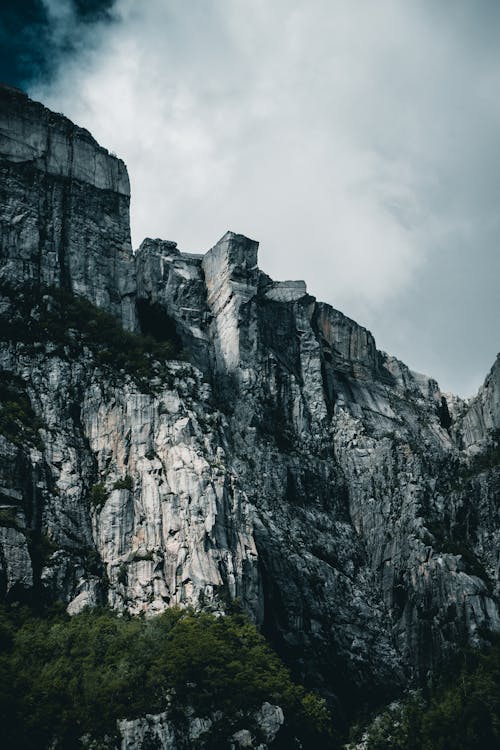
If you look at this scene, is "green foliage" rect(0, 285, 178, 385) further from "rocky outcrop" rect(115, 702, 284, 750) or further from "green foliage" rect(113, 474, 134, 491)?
"rocky outcrop" rect(115, 702, 284, 750)

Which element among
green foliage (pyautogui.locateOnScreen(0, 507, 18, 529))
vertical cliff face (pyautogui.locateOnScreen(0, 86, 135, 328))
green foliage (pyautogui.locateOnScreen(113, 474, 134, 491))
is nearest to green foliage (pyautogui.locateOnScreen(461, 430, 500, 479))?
vertical cliff face (pyautogui.locateOnScreen(0, 86, 135, 328))

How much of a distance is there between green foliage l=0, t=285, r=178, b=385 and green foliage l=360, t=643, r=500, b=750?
32249 mm

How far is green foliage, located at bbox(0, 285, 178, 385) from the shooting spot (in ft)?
307

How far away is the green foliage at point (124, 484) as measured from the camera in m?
86.2

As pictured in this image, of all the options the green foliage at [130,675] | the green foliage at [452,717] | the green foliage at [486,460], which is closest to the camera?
the green foliage at [130,675]

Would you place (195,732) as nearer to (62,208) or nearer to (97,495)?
(97,495)

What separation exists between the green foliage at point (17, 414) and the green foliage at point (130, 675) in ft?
47.6

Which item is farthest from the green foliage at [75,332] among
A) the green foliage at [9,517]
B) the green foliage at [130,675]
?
the green foliage at [130,675]

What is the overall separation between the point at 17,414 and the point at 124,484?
953 centimetres

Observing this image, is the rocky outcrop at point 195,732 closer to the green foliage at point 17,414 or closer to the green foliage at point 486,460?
the green foliage at point 17,414

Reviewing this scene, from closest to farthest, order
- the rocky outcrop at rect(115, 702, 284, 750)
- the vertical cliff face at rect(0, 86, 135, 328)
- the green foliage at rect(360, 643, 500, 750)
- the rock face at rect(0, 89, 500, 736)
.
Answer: the rocky outcrop at rect(115, 702, 284, 750), the green foliage at rect(360, 643, 500, 750), the rock face at rect(0, 89, 500, 736), the vertical cliff face at rect(0, 86, 135, 328)

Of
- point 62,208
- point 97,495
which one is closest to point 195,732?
point 97,495

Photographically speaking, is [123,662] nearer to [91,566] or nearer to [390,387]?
[91,566]

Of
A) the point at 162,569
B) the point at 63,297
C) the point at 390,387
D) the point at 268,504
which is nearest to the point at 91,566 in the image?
the point at 162,569
